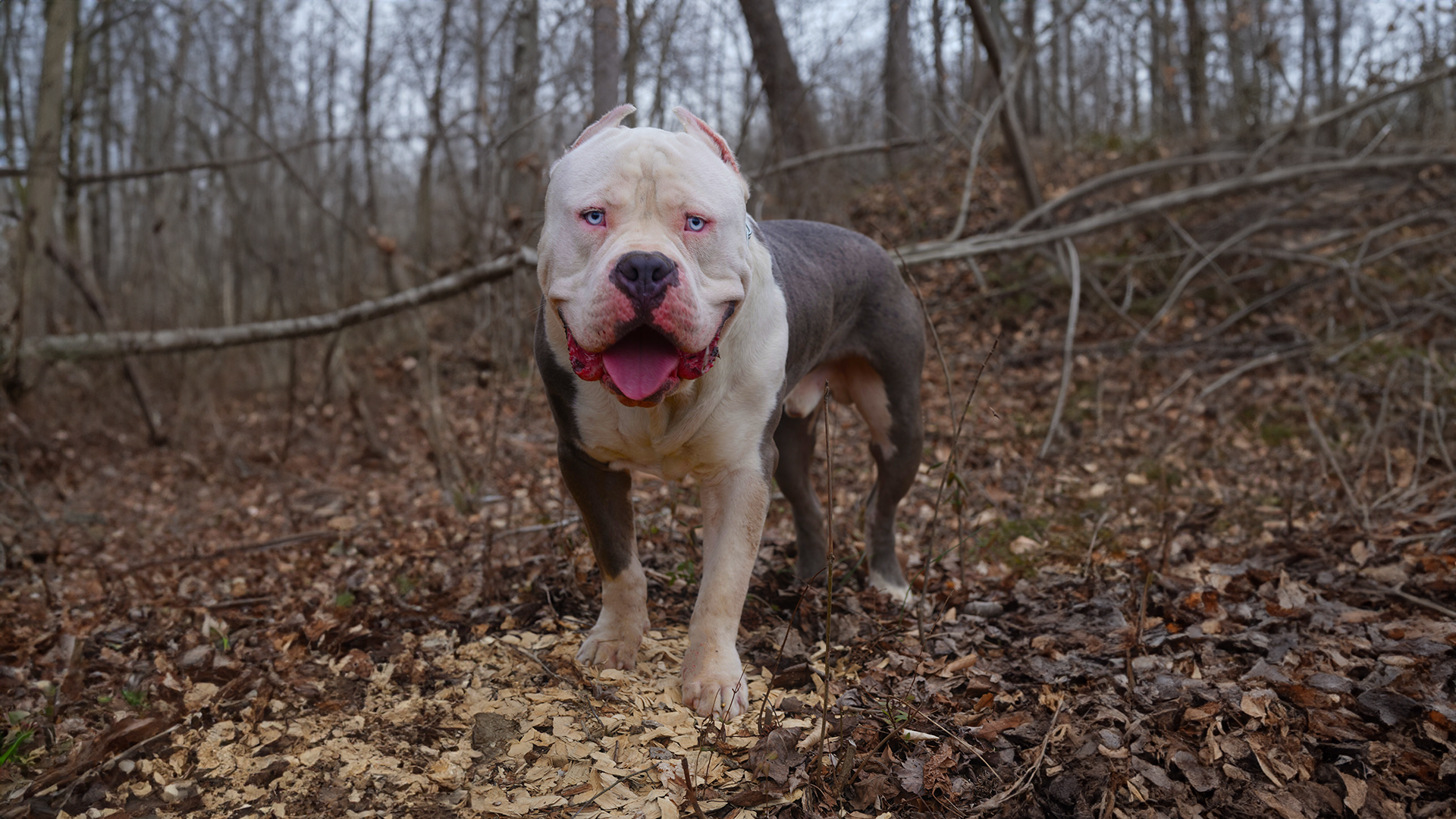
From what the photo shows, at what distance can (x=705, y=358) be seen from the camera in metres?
2.43

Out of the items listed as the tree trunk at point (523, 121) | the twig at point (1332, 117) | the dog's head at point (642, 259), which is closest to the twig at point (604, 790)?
the dog's head at point (642, 259)

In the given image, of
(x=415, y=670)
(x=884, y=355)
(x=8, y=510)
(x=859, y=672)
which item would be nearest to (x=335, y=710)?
(x=415, y=670)

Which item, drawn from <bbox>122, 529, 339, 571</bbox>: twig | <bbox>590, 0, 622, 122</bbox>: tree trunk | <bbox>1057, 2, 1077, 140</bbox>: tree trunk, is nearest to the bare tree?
<bbox>590, 0, 622, 122</bbox>: tree trunk

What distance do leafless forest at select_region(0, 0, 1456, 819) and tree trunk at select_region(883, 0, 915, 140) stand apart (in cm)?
13

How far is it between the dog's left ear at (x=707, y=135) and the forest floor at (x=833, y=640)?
4.35 feet

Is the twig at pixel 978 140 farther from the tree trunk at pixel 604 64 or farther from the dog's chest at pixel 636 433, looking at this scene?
the dog's chest at pixel 636 433

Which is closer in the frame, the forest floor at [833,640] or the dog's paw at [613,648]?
the forest floor at [833,640]

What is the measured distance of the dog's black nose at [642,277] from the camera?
2188mm

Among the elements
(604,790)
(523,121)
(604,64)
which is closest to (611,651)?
(604,790)

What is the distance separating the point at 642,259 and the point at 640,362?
0.91ft

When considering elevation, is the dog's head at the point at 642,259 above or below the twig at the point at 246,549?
above

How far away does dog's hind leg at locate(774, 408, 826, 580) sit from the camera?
13.2 ft

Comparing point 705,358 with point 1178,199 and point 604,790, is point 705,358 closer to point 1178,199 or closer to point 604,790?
point 604,790

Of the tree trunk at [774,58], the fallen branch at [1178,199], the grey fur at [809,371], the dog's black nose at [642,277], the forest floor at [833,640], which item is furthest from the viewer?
the tree trunk at [774,58]
